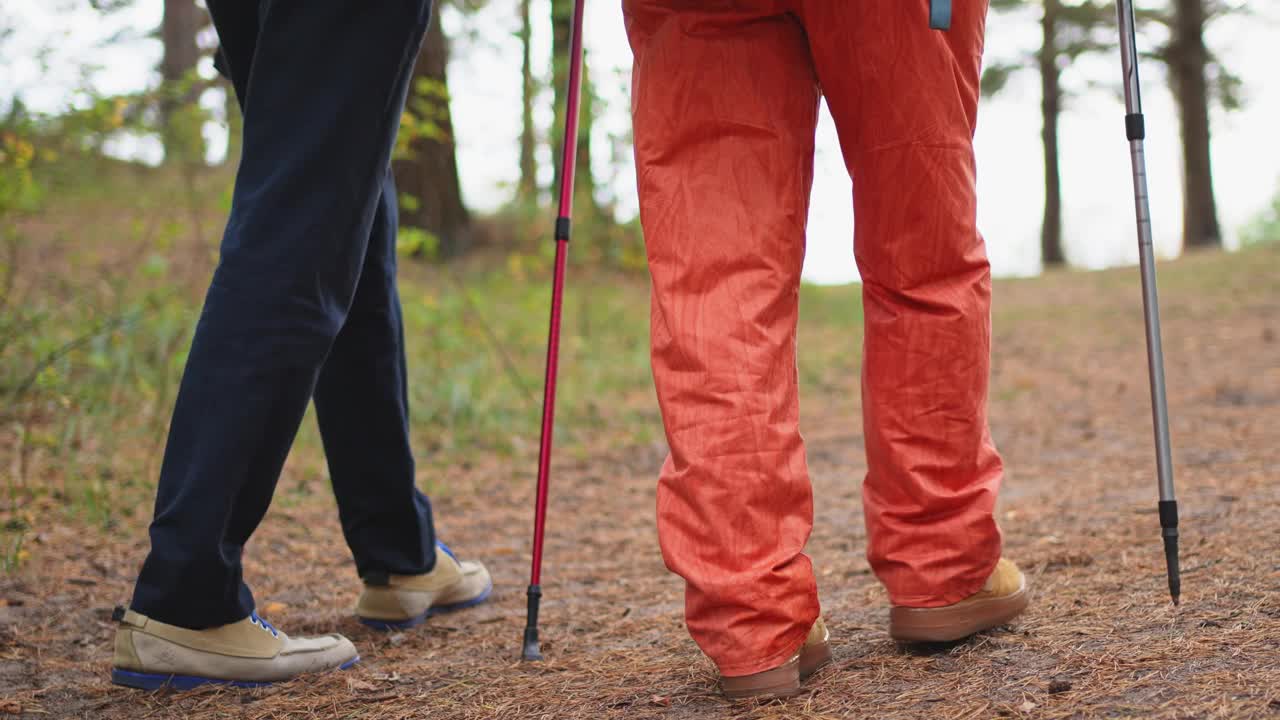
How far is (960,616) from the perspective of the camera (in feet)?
5.62

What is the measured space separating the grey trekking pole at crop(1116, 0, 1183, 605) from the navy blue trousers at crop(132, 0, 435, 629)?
4.27 ft

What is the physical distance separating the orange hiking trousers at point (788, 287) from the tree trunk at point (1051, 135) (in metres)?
15.0

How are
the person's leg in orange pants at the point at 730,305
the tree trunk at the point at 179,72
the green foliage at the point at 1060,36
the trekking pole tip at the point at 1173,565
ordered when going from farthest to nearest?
1. the green foliage at the point at 1060,36
2. the tree trunk at the point at 179,72
3. the trekking pole tip at the point at 1173,565
4. the person's leg in orange pants at the point at 730,305

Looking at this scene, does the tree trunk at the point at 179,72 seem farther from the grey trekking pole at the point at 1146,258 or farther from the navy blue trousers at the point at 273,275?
the grey trekking pole at the point at 1146,258

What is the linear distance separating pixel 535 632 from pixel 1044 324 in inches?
296

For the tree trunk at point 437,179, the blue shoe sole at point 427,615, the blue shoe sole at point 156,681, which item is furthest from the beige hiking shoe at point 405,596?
the tree trunk at point 437,179

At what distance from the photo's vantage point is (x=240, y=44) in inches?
75.6

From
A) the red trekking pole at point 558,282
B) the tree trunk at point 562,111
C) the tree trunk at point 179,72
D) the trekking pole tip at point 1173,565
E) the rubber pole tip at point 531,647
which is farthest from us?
the tree trunk at point 562,111

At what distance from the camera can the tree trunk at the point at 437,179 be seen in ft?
20.2

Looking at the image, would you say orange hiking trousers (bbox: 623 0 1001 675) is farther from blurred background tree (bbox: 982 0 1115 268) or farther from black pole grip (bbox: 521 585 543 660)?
blurred background tree (bbox: 982 0 1115 268)

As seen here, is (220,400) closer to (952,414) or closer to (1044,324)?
(952,414)

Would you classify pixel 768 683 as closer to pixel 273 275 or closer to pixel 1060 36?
pixel 273 275

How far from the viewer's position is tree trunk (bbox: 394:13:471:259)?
6145mm

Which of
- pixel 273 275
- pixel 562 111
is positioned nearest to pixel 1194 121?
pixel 562 111
